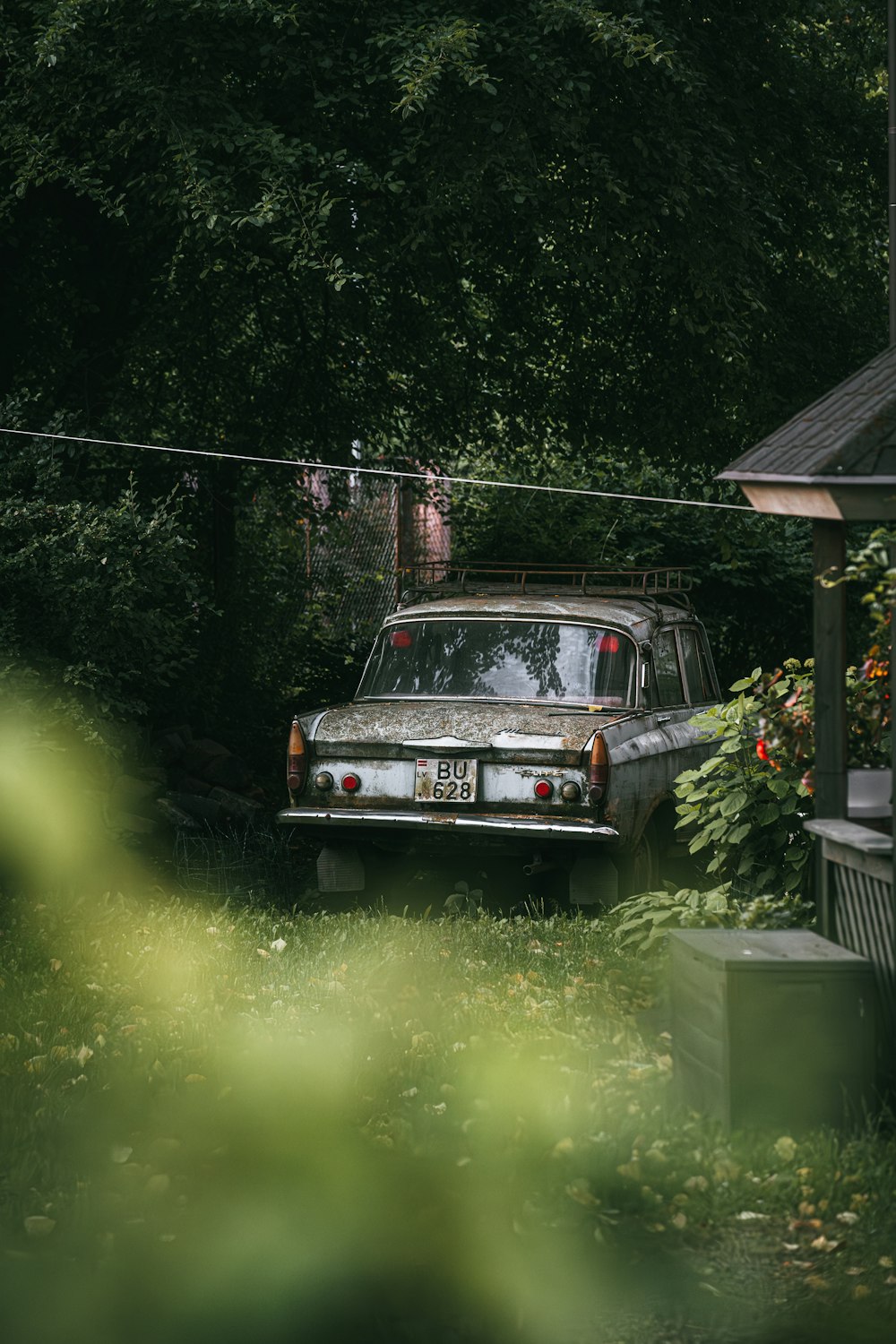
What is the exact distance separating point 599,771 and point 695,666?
2.54m

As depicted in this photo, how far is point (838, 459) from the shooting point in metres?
5.15

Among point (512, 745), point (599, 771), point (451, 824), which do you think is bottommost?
point (451, 824)

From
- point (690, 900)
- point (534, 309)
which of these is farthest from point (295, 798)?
point (534, 309)

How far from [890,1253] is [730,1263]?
46 cm

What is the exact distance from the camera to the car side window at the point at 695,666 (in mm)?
10625

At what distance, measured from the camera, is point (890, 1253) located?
4.41 m

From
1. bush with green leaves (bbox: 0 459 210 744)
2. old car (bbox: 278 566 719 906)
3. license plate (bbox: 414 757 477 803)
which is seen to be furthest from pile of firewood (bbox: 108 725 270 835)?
license plate (bbox: 414 757 477 803)

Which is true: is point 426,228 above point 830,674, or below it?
above

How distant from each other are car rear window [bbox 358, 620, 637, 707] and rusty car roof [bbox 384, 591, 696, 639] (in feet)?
0.19

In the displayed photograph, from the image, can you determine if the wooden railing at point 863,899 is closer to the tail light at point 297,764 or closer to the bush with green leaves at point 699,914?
the bush with green leaves at point 699,914

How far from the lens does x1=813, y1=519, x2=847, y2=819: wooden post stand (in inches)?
225

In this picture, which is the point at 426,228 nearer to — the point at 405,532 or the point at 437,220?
the point at 437,220

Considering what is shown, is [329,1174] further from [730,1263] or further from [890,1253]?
[890,1253]

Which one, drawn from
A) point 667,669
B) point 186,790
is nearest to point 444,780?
point 667,669
